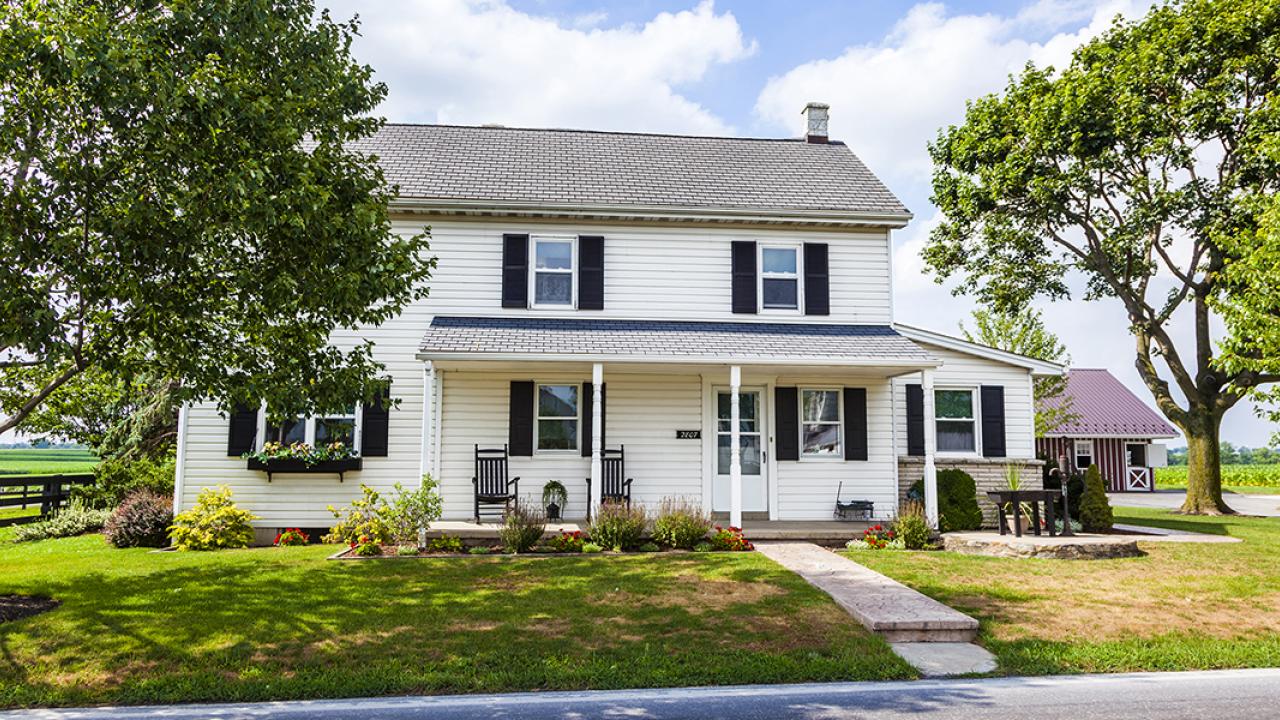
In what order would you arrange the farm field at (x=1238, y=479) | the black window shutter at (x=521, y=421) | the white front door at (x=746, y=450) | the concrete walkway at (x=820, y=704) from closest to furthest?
the concrete walkway at (x=820, y=704) → the black window shutter at (x=521, y=421) → the white front door at (x=746, y=450) → the farm field at (x=1238, y=479)

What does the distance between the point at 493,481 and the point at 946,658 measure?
7938 mm

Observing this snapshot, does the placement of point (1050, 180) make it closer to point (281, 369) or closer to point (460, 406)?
point (460, 406)

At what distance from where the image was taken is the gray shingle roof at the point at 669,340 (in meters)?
12.2

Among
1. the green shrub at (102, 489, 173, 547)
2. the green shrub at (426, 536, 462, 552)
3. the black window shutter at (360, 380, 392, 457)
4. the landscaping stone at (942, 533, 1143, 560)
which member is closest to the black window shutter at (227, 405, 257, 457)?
the green shrub at (102, 489, 173, 547)

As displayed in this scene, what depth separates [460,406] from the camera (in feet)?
43.6

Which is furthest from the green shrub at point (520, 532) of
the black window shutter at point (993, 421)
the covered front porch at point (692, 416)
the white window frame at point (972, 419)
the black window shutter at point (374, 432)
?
the black window shutter at point (993, 421)

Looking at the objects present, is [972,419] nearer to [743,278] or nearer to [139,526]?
[743,278]

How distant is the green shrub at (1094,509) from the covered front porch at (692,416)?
3126mm

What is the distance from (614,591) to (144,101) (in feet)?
20.7

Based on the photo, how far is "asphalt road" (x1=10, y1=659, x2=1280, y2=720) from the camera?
16.7ft

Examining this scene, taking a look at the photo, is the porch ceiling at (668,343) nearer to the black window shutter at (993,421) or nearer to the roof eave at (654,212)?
the roof eave at (654,212)

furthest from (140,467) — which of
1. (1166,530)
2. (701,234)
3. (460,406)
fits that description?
(1166,530)

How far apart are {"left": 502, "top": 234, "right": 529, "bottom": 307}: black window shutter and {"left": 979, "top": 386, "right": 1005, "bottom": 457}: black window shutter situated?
861 centimetres

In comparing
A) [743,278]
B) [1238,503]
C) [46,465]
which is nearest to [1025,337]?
[1238,503]
